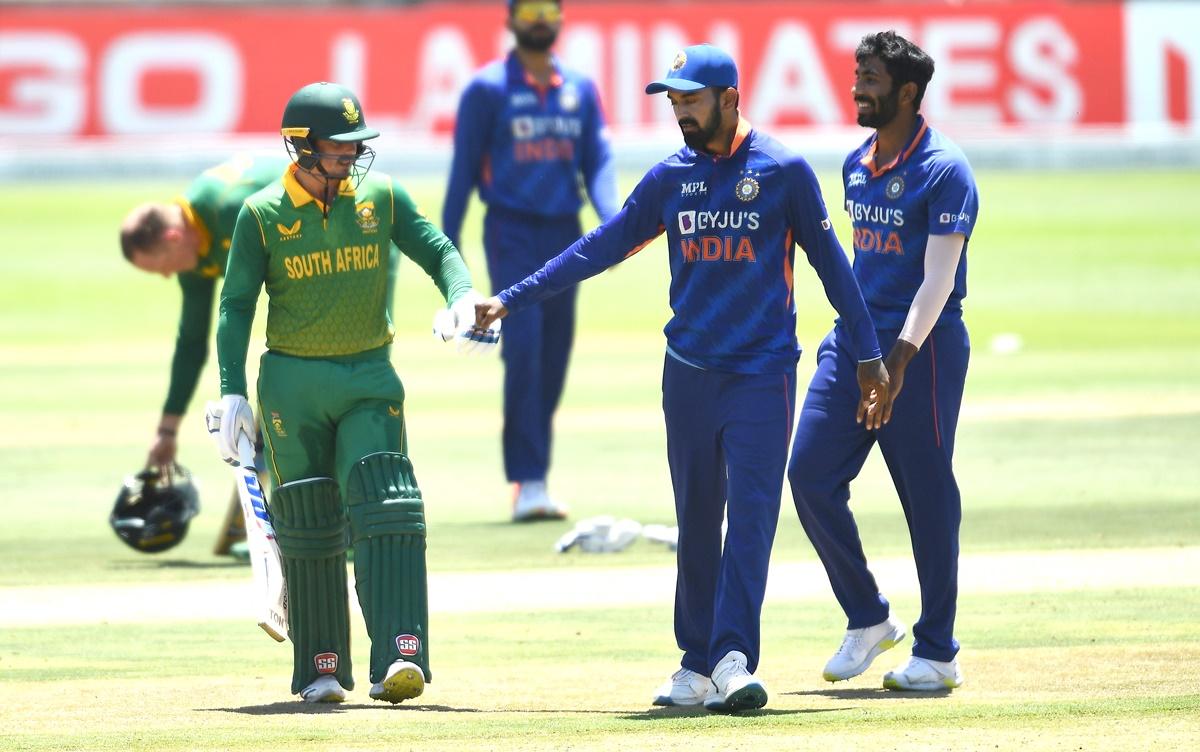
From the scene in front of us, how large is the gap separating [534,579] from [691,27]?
21.9m

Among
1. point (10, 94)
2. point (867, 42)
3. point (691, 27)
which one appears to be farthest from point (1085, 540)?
point (10, 94)

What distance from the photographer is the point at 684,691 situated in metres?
6.97

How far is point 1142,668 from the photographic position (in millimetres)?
7230

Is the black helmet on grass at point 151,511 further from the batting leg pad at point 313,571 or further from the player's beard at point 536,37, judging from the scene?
the batting leg pad at point 313,571

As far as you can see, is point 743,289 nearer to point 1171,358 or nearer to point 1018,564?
point 1018,564

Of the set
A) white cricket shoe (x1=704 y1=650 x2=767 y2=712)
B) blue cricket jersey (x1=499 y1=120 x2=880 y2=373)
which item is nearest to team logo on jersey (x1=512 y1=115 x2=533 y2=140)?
blue cricket jersey (x1=499 y1=120 x2=880 y2=373)

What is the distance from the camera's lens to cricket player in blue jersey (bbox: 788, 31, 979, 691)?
722 cm

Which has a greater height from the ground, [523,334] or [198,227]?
[198,227]

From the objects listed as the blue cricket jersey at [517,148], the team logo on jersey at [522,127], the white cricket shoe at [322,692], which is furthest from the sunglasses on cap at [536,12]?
the white cricket shoe at [322,692]

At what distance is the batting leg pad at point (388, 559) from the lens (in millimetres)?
6984

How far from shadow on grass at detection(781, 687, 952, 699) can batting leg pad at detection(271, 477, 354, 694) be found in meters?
1.51

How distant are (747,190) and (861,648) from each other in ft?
5.37

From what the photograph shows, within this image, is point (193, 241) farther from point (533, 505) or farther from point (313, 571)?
point (313, 571)

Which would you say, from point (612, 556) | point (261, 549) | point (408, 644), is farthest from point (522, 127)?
point (408, 644)
